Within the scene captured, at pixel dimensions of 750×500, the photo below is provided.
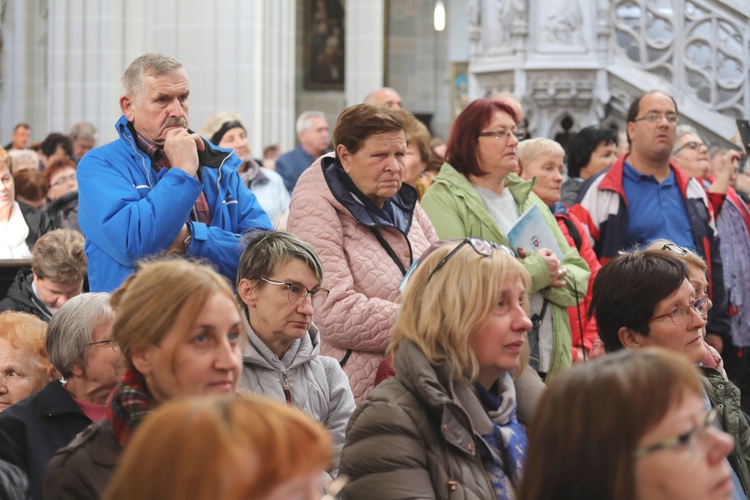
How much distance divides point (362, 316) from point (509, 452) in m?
1.12

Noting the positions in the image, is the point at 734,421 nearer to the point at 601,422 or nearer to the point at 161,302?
the point at 601,422

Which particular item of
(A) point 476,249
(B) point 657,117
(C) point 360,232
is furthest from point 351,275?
(B) point 657,117

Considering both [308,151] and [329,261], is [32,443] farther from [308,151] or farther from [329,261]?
[308,151]

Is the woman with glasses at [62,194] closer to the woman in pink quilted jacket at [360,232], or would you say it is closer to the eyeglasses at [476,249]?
the woman in pink quilted jacket at [360,232]

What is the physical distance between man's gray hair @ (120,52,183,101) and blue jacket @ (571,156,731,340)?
271 cm

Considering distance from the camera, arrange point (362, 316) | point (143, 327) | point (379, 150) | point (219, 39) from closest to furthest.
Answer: point (143, 327), point (362, 316), point (379, 150), point (219, 39)

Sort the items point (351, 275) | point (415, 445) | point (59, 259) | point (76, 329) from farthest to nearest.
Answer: point (59, 259), point (351, 275), point (76, 329), point (415, 445)

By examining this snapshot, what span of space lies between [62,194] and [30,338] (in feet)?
12.7

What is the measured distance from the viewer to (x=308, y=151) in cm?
996

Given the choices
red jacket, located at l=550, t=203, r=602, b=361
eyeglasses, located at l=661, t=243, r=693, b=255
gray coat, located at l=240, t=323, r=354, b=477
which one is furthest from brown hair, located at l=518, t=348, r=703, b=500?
red jacket, located at l=550, t=203, r=602, b=361

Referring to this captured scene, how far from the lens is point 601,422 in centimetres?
219

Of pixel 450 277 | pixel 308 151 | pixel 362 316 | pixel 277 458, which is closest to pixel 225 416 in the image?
pixel 277 458

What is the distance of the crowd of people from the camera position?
2186 millimetres

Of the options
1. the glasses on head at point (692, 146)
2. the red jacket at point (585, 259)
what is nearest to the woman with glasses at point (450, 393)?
the red jacket at point (585, 259)
